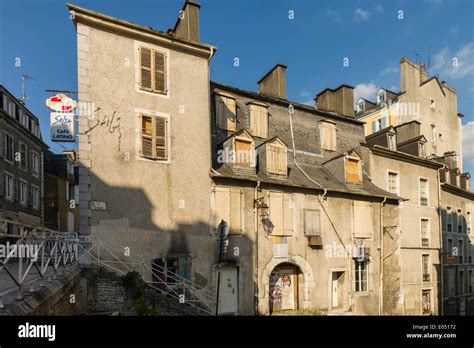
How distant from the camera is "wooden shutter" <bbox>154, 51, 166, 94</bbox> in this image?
41.3ft

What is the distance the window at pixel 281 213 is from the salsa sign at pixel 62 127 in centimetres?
784

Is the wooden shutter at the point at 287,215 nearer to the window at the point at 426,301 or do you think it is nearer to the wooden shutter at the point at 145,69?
the wooden shutter at the point at 145,69

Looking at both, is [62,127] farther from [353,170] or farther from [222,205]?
[353,170]

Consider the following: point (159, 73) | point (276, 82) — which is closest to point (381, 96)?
point (276, 82)

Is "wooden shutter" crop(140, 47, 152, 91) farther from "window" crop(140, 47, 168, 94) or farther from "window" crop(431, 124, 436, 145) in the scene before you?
"window" crop(431, 124, 436, 145)

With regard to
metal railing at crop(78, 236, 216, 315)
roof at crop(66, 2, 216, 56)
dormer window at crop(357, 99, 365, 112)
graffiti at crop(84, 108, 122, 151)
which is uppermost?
dormer window at crop(357, 99, 365, 112)

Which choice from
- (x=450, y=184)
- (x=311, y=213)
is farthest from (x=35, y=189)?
(x=450, y=184)

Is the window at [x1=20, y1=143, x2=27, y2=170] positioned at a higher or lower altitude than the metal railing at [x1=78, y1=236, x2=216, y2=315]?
higher

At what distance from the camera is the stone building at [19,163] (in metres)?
19.1

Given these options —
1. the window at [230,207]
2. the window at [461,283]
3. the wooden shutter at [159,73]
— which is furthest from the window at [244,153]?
the window at [461,283]

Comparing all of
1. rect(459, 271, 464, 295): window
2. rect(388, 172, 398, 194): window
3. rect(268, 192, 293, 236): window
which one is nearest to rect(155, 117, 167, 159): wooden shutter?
rect(268, 192, 293, 236): window

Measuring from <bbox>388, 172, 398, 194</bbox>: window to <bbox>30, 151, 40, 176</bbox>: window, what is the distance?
23.3 metres
